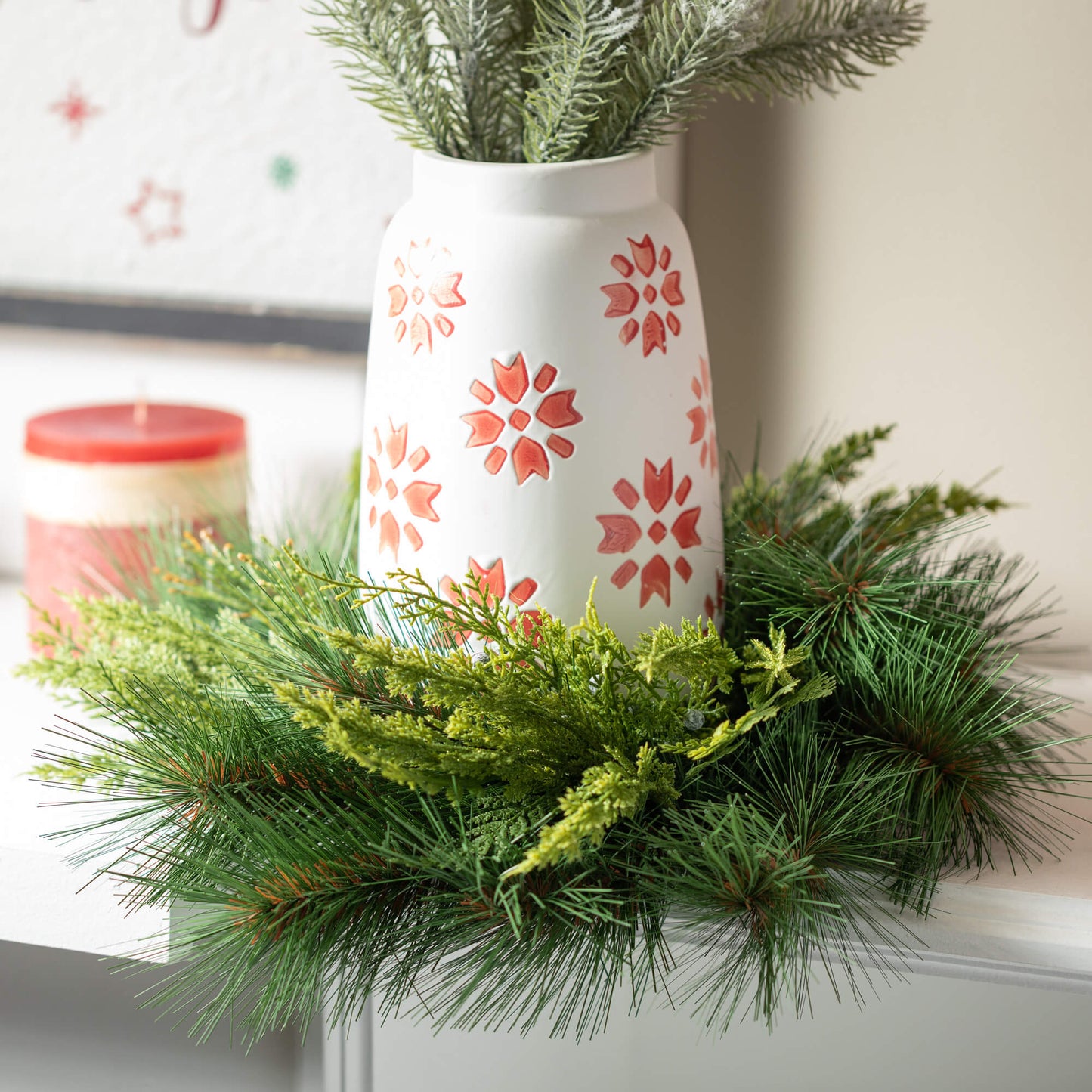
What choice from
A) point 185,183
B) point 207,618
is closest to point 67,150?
point 185,183

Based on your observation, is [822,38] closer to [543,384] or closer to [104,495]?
[543,384]

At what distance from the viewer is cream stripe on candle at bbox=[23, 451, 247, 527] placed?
578 mm

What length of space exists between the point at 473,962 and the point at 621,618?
0.12m

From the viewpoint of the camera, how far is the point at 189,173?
647mm

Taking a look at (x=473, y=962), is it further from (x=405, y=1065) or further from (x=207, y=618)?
(x=207, y=618)

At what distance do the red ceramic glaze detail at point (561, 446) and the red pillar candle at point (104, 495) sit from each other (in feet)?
0.86

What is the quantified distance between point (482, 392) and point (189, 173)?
1.16ft

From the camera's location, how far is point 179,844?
0.35 metres

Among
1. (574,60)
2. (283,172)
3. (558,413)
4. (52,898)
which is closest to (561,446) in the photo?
(558,413)

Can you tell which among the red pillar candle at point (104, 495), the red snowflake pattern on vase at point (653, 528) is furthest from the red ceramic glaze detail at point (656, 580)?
the red pillar candle at point (104, 495)

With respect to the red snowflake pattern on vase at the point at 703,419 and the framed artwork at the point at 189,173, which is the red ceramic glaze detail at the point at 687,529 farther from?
the framed artwork at the point at 189,173

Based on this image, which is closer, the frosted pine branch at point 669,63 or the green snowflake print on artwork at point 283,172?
the frosted pine branch at point 669,63

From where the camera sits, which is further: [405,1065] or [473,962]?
[405,1065]

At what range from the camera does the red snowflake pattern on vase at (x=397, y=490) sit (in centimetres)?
39
